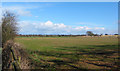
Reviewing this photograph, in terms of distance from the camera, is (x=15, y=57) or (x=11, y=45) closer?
(x=15, y=57)

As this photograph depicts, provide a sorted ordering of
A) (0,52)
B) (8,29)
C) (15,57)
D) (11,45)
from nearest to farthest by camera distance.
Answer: (15,57)
(11,45)
(0,52)
(8,29)

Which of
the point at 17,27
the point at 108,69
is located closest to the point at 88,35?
the point at 17,27

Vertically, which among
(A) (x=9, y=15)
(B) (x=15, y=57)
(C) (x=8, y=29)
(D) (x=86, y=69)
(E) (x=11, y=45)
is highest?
(A) (x=9, y=15)

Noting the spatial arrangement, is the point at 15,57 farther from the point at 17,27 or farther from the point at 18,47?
the point at 17,27

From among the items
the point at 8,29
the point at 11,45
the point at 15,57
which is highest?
the point at 8,29

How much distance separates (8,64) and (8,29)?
49.8 ft

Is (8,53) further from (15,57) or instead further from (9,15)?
(9,15)

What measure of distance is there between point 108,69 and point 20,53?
5.26m

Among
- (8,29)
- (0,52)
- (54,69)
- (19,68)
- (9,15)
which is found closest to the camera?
(19,68)

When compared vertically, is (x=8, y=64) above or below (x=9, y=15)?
below

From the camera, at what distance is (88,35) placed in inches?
4434

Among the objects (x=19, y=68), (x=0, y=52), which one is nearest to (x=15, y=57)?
(x=19, y=68)

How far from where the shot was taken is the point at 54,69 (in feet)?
25.3

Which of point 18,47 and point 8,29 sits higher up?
point 8,29
